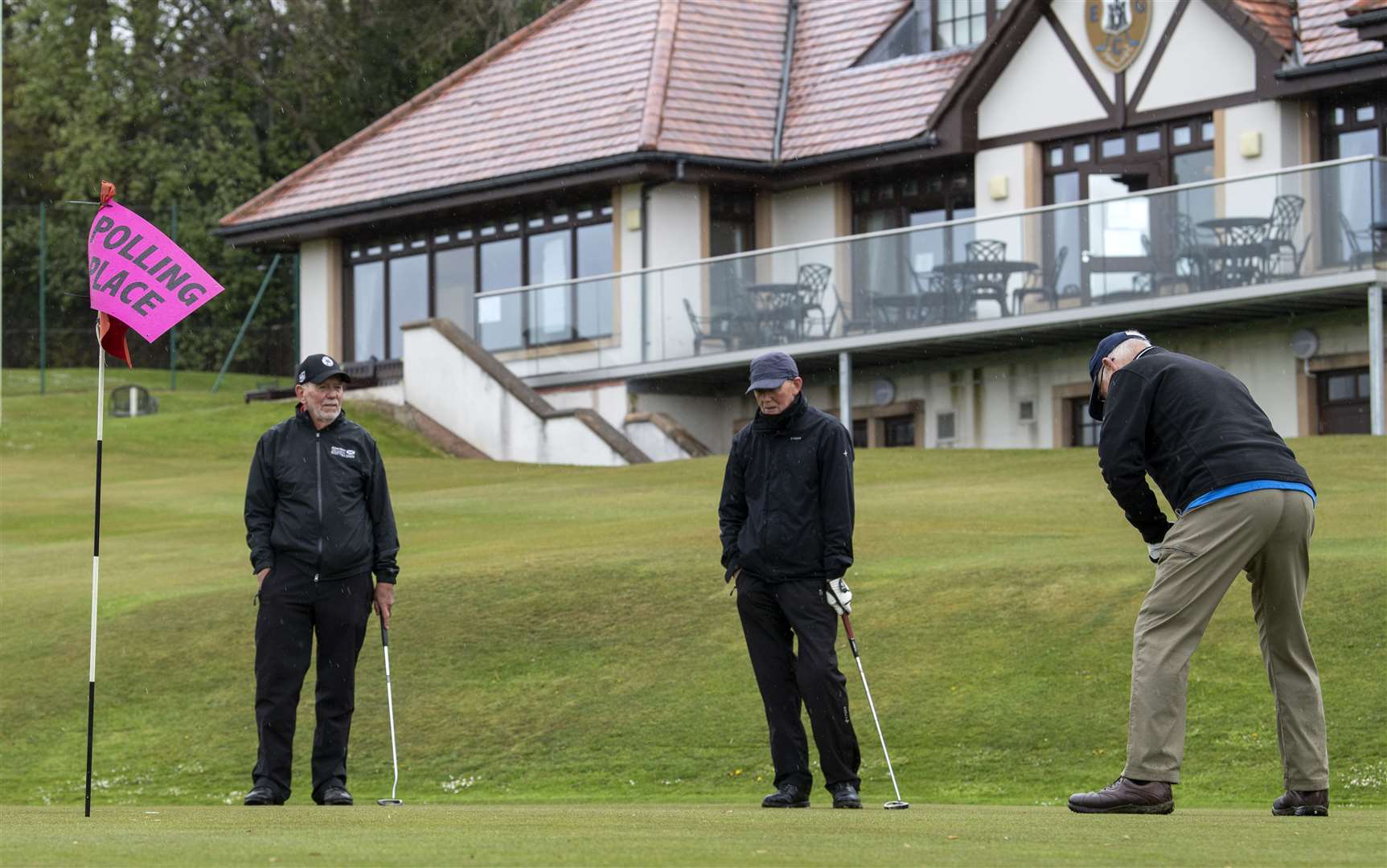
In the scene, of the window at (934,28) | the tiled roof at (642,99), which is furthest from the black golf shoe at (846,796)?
the window at (934,28)

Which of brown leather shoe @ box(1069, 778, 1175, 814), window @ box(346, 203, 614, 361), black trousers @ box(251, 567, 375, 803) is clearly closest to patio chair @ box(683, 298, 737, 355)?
window @ box(346, 203, 614, 361)

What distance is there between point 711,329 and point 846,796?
25365 mm

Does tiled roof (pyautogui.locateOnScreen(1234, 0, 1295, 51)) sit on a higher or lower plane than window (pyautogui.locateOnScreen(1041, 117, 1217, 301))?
higher

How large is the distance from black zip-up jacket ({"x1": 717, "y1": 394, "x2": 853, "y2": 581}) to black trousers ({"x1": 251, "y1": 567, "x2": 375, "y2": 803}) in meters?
2.03

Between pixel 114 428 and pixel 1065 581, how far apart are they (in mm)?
23536

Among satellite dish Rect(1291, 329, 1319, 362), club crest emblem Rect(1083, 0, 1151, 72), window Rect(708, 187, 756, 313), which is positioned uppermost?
club crest emblem Rect(1083, 0, 1151, 72)

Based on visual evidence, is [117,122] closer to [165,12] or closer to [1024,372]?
[165,12]

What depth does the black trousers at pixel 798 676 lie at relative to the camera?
34.3ft

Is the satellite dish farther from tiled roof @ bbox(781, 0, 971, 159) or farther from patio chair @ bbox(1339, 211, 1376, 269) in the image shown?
tiled roof @ bbox(781, 0, 971, 159)

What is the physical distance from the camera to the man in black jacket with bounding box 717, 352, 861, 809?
34.4ft

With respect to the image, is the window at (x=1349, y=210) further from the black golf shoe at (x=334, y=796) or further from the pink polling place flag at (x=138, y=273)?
the black golf shoe at (x=334, y=796)

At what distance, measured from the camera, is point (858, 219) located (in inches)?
1484

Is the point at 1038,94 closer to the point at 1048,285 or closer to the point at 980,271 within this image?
the point at 980,271

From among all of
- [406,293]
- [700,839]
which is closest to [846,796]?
[700,839]
